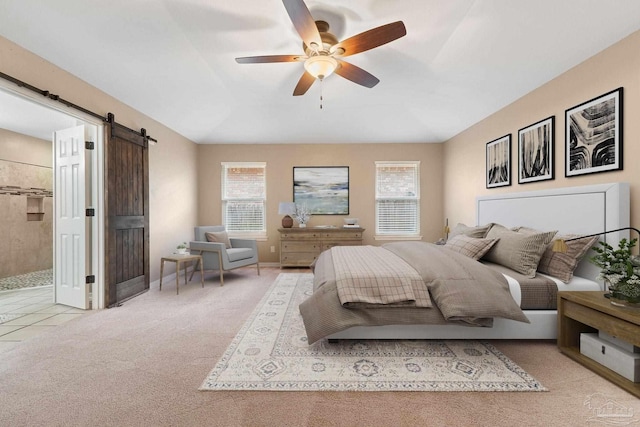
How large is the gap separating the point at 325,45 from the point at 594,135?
2.60 meters

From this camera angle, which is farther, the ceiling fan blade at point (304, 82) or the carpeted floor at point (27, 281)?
the carpeted floor at point (27, 281)

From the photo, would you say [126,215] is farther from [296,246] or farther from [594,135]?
[594,135]

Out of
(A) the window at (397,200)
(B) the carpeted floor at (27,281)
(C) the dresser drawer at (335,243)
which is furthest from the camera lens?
(A) the window at (397,200)

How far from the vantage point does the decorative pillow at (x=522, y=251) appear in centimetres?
262

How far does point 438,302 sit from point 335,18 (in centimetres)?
272

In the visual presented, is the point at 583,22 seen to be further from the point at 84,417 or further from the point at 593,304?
the point at 84,417

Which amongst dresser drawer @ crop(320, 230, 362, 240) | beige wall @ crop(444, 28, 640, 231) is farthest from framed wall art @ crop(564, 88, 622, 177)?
dresser drawer @ crop(320, 230, 362, 240)

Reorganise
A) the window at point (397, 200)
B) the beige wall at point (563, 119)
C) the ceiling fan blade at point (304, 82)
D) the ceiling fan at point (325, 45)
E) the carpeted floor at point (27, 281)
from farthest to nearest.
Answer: the window at point (397, 200)
the carpeted floor at point (27, 281)
the ceiling fan blade at point (304, 82)
the beige wall at point (563, 119)
the ceiling fan at point (325, 45)

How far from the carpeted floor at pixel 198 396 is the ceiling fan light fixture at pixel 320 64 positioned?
2.60 m

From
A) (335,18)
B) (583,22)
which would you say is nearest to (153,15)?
(335,18)

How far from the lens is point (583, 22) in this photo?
240 centimetres

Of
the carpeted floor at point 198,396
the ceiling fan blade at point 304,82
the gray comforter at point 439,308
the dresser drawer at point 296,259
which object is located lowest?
the carpeted floor at point 198,396

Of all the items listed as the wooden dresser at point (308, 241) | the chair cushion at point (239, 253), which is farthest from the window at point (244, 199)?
the chair cushion at point (239, 253)

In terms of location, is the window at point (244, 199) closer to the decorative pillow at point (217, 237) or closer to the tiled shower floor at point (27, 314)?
the decorative pillow at point (217, 237)
